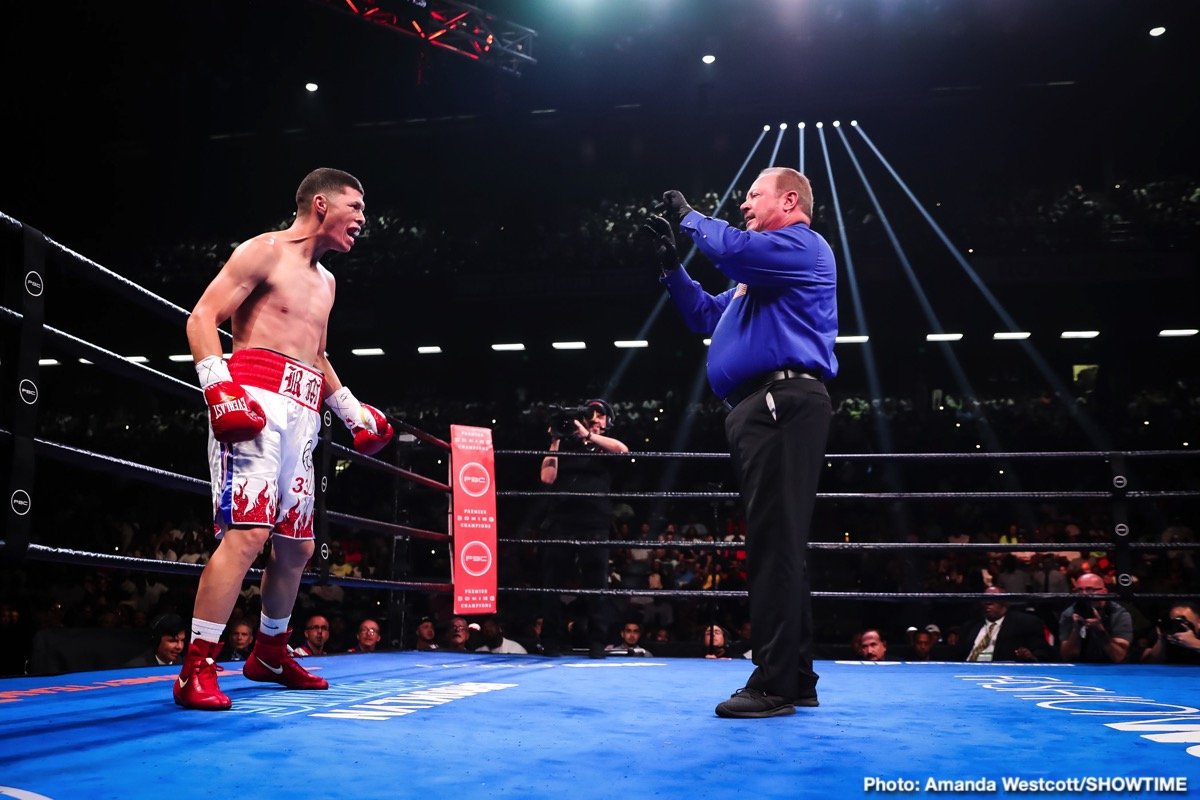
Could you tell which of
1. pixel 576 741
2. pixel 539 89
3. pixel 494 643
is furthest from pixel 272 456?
pixel 539 89

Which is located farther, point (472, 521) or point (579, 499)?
point (579, 499)

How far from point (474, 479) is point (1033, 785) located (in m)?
2.93

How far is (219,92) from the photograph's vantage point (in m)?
11.9

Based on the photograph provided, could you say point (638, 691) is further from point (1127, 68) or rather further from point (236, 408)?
point (1127, 68)

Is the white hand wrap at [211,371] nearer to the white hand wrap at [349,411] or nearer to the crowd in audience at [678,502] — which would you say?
the white hand wrap at [349,411]

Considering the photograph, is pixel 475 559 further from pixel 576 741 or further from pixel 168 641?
pixel 576 741

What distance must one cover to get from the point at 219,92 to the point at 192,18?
80.8 inches

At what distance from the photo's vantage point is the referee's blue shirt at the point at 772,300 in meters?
1.89

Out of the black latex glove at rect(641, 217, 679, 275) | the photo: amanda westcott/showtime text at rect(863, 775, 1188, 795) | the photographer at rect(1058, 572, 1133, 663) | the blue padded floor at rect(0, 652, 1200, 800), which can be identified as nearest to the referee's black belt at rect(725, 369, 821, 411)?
the black latex glove at rect(641, 217, 679, 275)

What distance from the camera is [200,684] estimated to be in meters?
1.62

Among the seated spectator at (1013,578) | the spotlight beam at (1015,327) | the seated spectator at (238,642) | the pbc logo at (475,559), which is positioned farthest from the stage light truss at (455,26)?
the seated spectator at (1013,578)

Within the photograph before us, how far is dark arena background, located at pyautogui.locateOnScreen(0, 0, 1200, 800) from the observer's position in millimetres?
6969

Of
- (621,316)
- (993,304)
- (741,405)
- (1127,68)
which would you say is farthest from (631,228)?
(741,405)

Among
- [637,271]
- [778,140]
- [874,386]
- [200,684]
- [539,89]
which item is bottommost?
[200,684]
